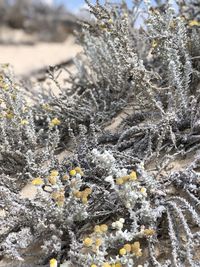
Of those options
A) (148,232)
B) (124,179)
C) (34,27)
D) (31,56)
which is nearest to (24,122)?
(124,179)

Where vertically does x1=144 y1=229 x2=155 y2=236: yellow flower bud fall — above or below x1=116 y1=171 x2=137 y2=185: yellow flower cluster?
below

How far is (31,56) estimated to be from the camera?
8336 mm

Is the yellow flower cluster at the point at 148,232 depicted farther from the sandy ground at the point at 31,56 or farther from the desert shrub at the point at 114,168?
the sandy ground at the point at 31,56

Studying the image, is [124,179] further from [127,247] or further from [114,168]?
[127,247]

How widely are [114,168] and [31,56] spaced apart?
21.8ft

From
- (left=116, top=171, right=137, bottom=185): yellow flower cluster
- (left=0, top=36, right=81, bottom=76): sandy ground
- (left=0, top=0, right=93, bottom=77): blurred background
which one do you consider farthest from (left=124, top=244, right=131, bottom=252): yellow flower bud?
(left=0, top=0, right=93, bottom=77): blurred background

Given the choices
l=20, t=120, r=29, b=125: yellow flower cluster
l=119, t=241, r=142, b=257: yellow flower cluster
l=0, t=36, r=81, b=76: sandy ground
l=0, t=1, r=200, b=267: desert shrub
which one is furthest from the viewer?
l=0, t=36, r=81, b=76: sandy ground

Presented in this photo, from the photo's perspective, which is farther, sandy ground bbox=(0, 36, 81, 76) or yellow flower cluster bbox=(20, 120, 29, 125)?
sandy ground bbox=(0, 36, 81, 76)

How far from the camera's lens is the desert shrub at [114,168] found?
1943mm

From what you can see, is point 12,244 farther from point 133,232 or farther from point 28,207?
point 133,232

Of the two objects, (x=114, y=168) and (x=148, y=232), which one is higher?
(x=114, y=168)

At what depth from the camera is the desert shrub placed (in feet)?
6.38

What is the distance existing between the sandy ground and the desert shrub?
139 inches

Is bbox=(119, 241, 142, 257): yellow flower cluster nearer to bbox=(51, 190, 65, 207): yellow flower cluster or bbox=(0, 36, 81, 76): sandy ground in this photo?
bbox=(51, 190, 65, 207): yellow flower cluster
